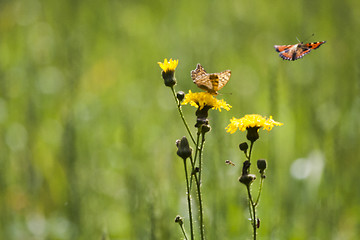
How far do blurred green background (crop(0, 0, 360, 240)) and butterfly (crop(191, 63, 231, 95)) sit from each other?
0.64 meters

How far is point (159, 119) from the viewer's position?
643 centimetres

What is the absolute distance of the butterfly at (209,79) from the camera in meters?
2.23

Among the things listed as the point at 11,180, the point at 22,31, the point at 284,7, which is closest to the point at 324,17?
the point at 284,7

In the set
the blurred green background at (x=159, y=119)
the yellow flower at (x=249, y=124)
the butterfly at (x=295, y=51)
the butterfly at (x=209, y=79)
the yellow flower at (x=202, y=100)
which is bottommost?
the yellow flower at (x=249, y=124)

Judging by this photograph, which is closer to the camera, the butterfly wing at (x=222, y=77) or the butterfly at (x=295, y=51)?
the butterfly at (x=295, y=51)

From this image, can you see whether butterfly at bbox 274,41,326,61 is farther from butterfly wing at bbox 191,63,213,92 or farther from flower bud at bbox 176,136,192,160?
flower bud at bbox 176,136,192,160

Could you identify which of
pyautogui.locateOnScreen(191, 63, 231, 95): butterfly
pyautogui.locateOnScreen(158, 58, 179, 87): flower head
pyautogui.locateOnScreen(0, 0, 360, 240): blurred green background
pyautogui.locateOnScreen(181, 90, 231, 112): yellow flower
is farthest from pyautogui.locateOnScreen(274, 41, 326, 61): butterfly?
pyautogui.locateOnScreen(0, 0, 360, 240): blurred green background

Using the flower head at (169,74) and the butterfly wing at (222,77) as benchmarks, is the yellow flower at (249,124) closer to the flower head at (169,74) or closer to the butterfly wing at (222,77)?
the butterfly wing at (222,77)

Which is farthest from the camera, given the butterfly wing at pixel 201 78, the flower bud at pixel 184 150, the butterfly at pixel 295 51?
the butterfly wing at pixel 201 78

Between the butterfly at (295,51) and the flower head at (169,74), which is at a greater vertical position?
the flower head at (169,74)

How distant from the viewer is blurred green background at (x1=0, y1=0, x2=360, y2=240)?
12.9 feet

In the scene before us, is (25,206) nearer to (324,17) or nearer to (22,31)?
(22,31)

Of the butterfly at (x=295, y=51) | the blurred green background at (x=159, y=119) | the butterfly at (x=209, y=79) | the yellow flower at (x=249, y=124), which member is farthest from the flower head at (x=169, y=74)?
the blurred green background at (x=159, y=119)

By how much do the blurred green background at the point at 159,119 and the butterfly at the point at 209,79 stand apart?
0.64 meters
